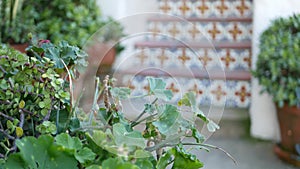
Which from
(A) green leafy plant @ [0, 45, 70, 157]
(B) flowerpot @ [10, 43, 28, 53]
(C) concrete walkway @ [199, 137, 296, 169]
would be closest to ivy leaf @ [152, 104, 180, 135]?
(A) green leafy plant @ [0, 45, 70, 157]

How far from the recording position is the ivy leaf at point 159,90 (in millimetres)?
976

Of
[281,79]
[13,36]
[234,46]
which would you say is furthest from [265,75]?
[13,36]

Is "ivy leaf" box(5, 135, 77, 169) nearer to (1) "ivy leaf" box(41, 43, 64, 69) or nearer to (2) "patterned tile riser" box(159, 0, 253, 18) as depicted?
(1) "ivy leaf" box(41, 43, 64, 69)

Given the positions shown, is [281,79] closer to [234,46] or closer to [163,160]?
[234,46]

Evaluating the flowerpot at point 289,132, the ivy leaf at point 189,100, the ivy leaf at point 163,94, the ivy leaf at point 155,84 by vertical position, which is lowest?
the flowerpot at point 289,132

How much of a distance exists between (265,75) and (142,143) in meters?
2.24

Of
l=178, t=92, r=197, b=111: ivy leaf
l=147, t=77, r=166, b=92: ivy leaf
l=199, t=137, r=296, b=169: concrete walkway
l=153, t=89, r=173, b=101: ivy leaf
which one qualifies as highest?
l=147, t=77, r=166, b=92: ivy leaf

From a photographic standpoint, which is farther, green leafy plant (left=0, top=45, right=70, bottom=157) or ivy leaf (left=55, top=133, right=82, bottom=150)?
green leafy plant (left=0, top=45, right=70, bottom=157)

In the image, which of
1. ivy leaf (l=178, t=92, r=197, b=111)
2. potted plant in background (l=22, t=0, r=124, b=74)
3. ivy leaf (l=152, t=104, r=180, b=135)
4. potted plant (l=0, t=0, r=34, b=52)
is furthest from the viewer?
potted plant in background (l=22, t=0, r=124, b=74)

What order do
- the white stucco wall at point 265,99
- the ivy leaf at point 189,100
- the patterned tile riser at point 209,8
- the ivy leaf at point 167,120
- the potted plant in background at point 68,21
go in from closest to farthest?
the ivy leaf at point 167,120
the ivy leaf at point 189,100
the potted plant in background at point 68,21
the white stucco wall at point 265,99
the patterned tile riser at point 209,8

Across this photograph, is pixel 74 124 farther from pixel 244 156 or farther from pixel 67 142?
pixel 244 156

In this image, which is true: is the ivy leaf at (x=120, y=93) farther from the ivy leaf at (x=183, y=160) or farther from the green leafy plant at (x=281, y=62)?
the green leafy plant at (x=281, y=62)

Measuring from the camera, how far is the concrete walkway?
9.12ft

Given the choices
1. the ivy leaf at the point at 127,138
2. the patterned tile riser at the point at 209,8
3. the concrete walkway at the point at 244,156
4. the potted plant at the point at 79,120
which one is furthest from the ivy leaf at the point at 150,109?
the patterned tile riser at the point at 209,8
